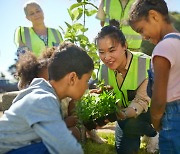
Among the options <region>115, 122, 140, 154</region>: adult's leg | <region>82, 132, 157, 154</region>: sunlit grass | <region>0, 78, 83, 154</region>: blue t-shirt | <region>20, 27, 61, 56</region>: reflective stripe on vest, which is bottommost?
<region>82, 132, 157, 154</region>: sunlit grass

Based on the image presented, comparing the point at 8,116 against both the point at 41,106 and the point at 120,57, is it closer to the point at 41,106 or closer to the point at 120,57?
the point at 41,106

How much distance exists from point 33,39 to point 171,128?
7.79ft

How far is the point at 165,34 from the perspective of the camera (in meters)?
2.36

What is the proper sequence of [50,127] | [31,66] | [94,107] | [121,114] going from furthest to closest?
[31,66]
[121,114]
[94,107]
[50,127]

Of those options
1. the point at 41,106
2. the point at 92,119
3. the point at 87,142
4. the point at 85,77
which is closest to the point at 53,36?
the point at 87,142

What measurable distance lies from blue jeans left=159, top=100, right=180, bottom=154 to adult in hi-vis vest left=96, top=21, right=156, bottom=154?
1.93ft

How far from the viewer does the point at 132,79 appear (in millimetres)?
3178

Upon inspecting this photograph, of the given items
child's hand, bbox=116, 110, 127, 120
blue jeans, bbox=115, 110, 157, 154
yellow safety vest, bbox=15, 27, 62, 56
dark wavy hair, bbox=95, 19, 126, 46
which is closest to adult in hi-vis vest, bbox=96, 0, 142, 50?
yellow safety vest, bbox=15, 27, 62, 56

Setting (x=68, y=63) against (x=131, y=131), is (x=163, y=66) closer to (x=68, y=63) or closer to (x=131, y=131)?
(x=68, y=63)

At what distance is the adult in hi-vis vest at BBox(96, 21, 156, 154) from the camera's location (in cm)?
299

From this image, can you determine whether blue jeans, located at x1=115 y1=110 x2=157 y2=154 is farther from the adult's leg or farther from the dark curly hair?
the dark curly hair

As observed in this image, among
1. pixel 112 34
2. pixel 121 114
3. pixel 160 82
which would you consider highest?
pixel 112 34

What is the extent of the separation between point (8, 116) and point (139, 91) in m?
1.47

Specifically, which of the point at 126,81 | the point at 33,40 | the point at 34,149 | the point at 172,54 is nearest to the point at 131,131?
the point at 126,81
